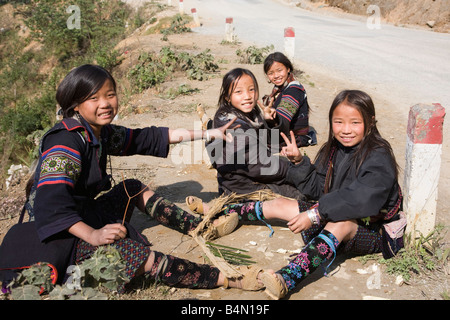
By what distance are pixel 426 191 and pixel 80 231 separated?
219 centimetres

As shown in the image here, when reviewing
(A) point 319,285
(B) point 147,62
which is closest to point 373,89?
(B) point 147,62

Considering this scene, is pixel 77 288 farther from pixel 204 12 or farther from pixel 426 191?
pixel 204 12

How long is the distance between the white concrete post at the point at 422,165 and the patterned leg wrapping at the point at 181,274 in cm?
138

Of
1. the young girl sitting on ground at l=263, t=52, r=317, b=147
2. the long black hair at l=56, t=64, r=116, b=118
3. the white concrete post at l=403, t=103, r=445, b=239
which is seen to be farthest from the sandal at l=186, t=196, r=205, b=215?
the white concrete post at l=403, t=103, r=445, b=239

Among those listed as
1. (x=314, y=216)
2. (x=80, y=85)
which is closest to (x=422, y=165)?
(x=314, y=216)

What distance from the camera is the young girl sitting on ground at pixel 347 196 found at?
255 centimetres

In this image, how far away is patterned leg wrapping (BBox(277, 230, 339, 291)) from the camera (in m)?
2.49

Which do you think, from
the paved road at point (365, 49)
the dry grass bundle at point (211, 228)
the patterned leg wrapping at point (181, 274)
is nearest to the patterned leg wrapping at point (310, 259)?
the dry grass bundle at point (211, 228)

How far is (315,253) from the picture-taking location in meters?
2.55

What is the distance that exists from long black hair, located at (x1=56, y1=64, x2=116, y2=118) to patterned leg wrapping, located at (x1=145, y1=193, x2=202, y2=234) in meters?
0.98

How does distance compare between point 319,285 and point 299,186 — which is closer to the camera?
point 319,285

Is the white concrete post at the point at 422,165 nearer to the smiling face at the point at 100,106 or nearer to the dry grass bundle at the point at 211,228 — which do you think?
the dry grass bundle at the point at 211,228

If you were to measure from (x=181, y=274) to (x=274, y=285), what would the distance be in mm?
577

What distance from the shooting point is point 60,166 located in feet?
7.99
